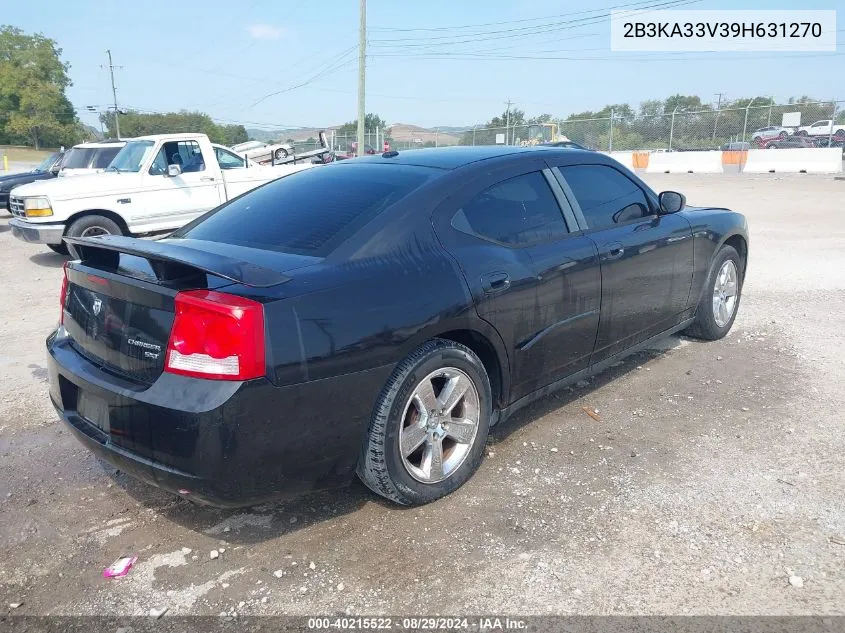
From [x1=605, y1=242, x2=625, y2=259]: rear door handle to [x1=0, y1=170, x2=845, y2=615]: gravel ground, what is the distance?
963mm

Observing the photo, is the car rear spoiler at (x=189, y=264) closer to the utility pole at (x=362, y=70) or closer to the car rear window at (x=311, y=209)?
the car rear window at (x=311, y=209)

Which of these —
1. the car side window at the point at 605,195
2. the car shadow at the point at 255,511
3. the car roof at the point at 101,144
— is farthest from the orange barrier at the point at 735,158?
the car shadow at the point at 255,511

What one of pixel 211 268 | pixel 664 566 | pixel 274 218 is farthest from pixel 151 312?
pixel 664 566

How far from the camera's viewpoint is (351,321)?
2590mm

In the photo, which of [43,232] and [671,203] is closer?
[671,203]

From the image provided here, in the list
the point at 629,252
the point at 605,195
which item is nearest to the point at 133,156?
the point at 605,195

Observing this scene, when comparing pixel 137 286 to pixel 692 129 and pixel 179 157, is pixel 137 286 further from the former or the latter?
pixel 692 129

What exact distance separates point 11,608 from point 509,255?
253 cm

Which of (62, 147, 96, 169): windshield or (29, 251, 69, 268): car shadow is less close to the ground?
(62, 147, 96, 169): windshield

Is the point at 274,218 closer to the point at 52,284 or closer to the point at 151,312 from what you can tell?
the point at 151,312

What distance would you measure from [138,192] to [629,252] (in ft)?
26.2

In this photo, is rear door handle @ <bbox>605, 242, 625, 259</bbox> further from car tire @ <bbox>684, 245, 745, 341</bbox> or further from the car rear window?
car tire @ <bbox>684, 245, 745, 341</bbox>

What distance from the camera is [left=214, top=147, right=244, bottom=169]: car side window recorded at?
35.7ft

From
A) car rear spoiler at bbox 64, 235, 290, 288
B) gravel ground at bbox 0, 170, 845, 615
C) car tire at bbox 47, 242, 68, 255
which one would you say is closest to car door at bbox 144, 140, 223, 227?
car tire at bbox 47, 242, 68, 255
